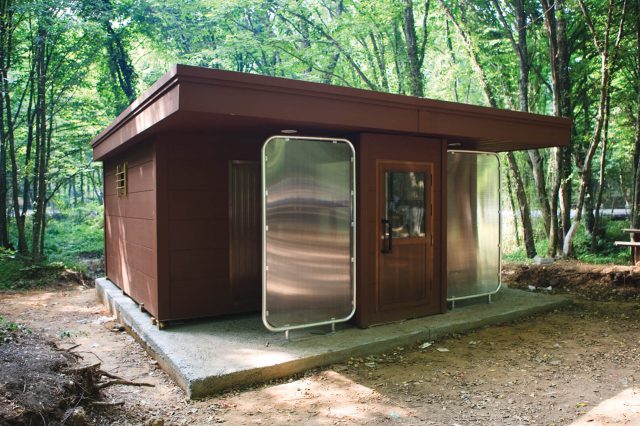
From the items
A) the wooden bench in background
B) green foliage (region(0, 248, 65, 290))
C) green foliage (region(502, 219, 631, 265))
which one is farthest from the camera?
green foliage (region(502, 219, 631, 265))

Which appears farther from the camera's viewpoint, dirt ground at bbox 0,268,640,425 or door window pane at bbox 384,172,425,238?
door window pane at bbox 384,172,425,238

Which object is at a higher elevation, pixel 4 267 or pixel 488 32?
pixel 488 32

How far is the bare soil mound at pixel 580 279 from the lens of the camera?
7160 mm

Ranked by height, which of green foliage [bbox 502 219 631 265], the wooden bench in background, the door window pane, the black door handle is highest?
the door window pane

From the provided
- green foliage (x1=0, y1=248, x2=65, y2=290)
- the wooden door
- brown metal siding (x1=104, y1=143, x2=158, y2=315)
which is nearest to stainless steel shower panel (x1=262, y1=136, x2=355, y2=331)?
the wooden door

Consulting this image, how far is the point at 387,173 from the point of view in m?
5.15

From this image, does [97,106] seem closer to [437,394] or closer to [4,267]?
[4,267]

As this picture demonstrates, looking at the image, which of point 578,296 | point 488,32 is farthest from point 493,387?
point 488,32

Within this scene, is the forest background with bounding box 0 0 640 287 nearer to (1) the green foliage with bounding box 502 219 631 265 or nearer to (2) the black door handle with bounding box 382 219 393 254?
(1) the green foliage with bounding box 502 219 631 265

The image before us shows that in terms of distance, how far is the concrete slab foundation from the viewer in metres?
3.76

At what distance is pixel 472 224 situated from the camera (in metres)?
6.16

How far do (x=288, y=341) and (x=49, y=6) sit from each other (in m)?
9.39

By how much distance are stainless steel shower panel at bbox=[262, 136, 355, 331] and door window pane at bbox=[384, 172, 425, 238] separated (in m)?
0.50

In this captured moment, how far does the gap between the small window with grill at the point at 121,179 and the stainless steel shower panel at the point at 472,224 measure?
4.38 m
